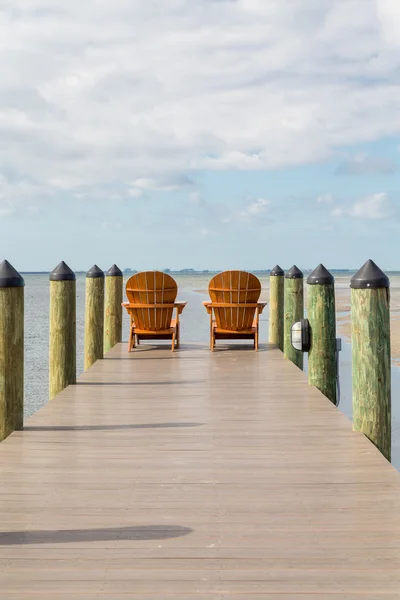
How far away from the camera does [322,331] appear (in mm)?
6859

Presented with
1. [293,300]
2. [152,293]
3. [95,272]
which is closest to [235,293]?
[293,300]

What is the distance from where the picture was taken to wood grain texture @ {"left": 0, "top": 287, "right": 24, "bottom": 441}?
17.6 ft

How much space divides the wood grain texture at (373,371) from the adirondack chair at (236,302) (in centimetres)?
450

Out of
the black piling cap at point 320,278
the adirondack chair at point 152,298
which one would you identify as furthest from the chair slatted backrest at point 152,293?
the black piling cap at point 320,278

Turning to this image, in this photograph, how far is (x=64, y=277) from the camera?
7293 millimetres

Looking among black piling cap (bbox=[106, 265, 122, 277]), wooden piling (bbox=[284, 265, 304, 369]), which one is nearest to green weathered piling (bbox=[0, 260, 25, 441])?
wooden piling (bbox=[284, 265, 304, 369])

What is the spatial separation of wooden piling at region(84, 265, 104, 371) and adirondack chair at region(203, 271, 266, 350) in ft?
4.35

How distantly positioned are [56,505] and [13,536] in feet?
1.40

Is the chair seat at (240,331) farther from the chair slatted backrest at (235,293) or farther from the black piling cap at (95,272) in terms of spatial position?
the black piling cap at (95,272)

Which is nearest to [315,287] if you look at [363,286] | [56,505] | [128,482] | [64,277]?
[363,286]

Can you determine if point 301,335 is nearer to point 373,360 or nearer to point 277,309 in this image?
point 373,360

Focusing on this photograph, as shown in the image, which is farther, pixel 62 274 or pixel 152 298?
pixel 152 298

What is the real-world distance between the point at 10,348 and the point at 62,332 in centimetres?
181

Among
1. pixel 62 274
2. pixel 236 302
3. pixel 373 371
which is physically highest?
pixel 62 274
